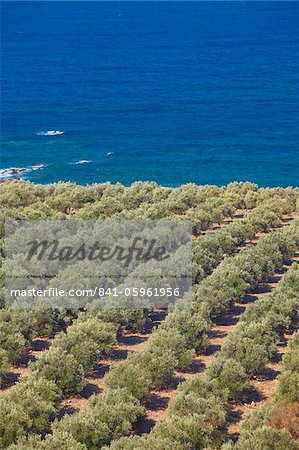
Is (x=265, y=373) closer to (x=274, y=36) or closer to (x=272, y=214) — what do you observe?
(x=272, y=214)

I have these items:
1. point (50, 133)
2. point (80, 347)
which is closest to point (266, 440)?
point (80, 347)

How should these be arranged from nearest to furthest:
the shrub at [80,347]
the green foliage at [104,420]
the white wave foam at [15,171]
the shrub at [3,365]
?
1. the green foliage at [104,420]
2. the shrub at [3,365]
3. the shrub at [80,347]
4. the white wave foam at [15,171]

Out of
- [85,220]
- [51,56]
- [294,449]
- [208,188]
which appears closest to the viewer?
[294,449]

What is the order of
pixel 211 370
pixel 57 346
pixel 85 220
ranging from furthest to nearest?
pixel 85 220
pixel 57 346
pixel 211 370

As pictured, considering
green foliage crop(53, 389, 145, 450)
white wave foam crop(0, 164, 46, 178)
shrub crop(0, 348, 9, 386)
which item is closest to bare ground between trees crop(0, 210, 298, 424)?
shrub crop(0, 348, 9, 386)

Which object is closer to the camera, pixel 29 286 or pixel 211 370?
pixel 211 370

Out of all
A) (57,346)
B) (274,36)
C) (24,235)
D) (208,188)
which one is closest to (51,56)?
(274,36)

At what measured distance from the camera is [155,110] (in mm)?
103688

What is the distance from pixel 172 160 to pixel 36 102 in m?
39.9

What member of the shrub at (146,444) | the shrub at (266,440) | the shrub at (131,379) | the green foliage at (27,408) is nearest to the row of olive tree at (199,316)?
the shrub at (131,379)

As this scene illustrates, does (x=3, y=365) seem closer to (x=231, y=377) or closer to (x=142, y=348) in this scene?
(x=142, y=348)

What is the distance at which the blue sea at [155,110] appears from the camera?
74.2m

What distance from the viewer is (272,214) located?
37.9 m

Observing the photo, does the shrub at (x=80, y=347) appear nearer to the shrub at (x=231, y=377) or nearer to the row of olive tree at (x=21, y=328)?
the row of olive tree at (x=21, y=328)
